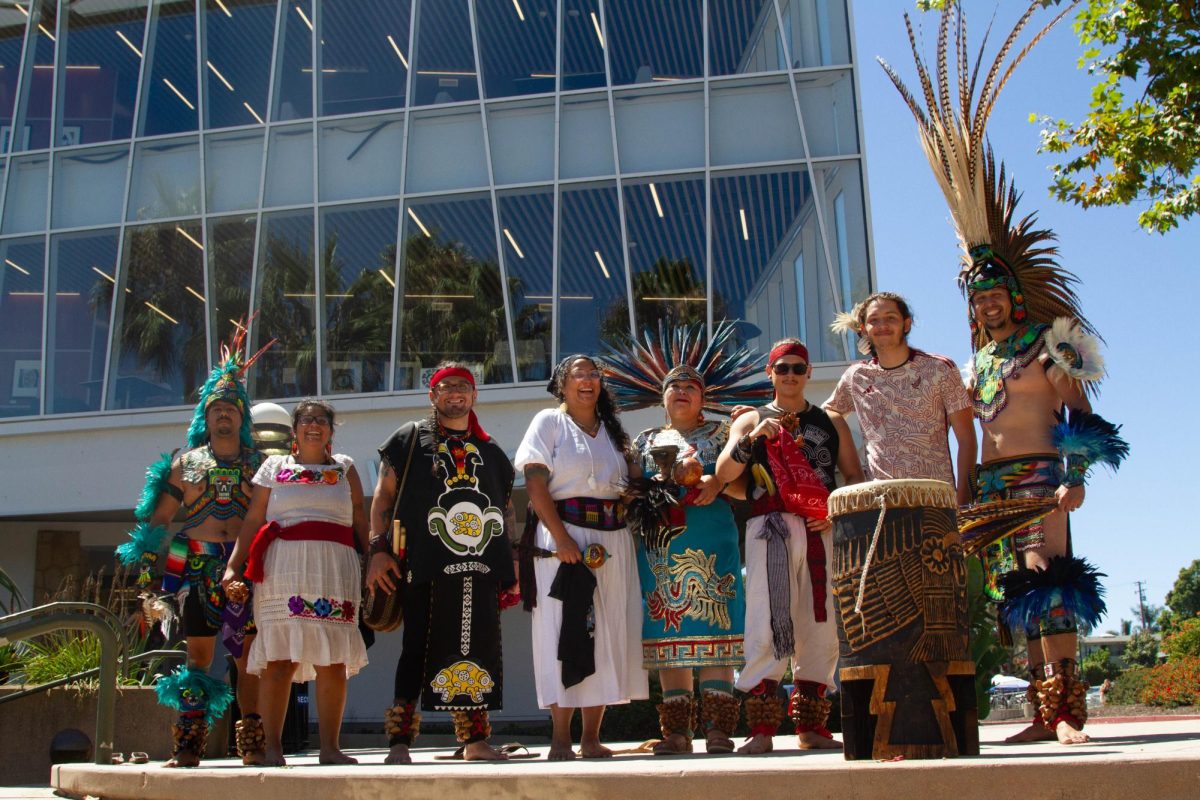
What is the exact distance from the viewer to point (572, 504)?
6012 mm

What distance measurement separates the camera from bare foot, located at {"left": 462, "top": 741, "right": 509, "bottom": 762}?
5.73 m

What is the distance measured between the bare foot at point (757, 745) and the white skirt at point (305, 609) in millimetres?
1973

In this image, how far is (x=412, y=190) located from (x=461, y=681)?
1235cm

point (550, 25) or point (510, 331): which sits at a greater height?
point (550, 25)

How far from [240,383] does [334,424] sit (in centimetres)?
79

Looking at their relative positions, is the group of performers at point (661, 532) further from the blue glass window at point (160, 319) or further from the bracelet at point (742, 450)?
the blue glass window at point (160, 319)

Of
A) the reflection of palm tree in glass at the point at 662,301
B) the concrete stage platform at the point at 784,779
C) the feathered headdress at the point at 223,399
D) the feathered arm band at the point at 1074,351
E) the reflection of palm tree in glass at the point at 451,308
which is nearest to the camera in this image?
the concrete stage platform at the point at 784,779

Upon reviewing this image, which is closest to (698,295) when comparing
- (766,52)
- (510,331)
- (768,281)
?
(768,281)

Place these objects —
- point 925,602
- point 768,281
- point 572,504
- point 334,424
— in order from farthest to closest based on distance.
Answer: point 768,281, point 334,424, point 572,504, point 925,602

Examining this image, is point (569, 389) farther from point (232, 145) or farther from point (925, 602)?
point (232, 145)

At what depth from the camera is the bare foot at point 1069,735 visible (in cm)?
505

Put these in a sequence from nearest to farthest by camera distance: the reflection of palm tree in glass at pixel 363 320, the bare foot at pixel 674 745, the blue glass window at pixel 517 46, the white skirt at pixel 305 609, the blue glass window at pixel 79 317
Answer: the bare foot at pixel 674 745, the white skirt at pixel 305 609, the reflection of palm tree in glass at pixel 363 320, the blue glass window at pixel 517 46, the blue glass window at pixel 79 317

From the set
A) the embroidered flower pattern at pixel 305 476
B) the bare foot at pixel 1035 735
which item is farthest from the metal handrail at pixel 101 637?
the bare foot at pixel 1035 735

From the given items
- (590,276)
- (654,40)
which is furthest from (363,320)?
(654,40)
